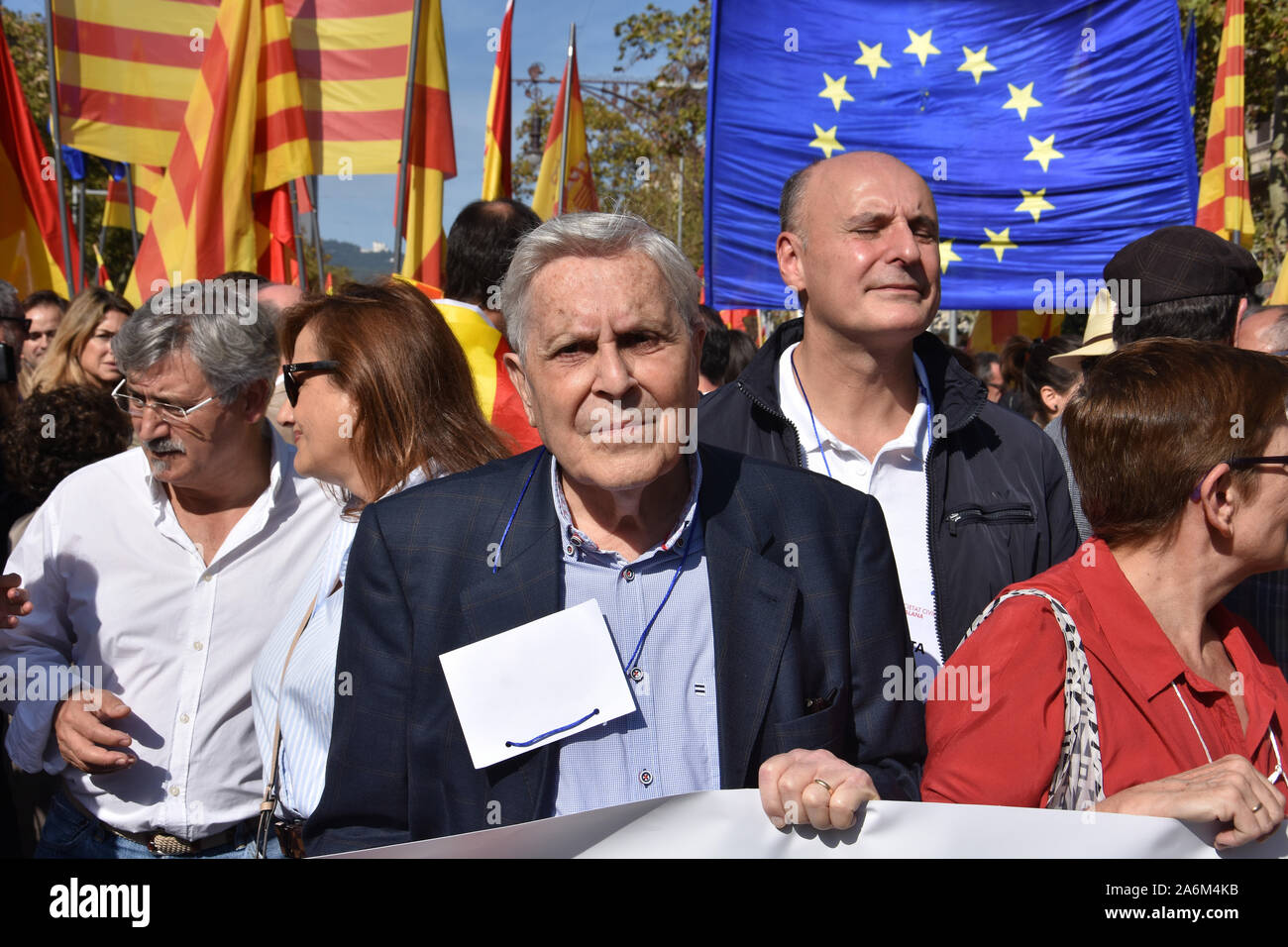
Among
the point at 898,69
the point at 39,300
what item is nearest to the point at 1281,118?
the point at 898,69

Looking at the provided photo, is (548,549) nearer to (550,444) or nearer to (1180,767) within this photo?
(550,444)

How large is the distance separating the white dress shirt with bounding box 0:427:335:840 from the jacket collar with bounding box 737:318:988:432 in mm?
1359

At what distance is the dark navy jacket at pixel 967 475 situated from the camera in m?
2.72

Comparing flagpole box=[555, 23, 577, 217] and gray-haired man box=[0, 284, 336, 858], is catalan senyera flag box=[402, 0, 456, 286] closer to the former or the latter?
flagpole box=[555, 23, 577, 217]

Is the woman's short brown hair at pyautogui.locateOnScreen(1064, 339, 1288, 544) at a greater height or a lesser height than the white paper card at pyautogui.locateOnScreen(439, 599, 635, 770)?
greater

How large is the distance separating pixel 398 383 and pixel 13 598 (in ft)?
3.32

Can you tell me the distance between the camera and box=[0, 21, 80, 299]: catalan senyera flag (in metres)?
6.19

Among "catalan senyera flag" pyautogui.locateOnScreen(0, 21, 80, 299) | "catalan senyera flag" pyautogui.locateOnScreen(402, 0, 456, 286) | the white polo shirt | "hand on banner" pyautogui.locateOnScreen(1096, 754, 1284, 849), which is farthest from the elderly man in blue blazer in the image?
"catalan senyera flag" pyautogui.locateOnScreen(0, 21, 80, 299)

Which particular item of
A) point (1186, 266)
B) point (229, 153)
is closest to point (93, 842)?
point (1186, 266)

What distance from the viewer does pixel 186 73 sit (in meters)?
6.66

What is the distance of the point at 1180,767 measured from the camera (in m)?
1.90

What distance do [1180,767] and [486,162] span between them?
7.02 metres

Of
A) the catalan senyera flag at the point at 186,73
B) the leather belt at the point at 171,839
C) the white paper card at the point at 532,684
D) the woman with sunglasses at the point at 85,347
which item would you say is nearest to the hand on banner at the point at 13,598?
the leather belt at the point at 171,839

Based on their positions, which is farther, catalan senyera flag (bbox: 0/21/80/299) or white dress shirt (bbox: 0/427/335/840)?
catalan senyera flag (bbox: 0/21/80/299)
